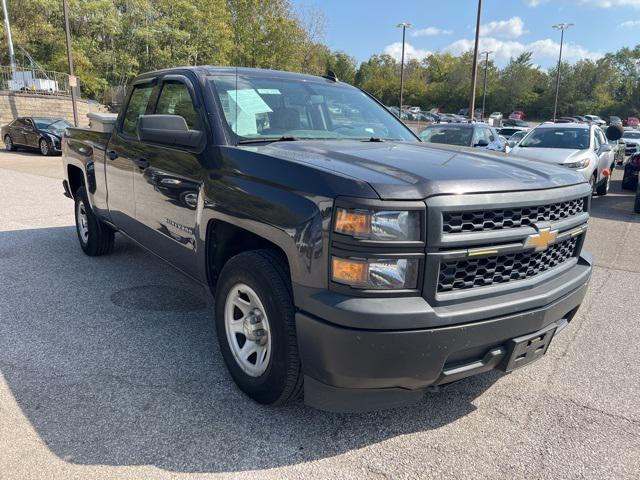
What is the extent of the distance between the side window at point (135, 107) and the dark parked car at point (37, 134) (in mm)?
15462

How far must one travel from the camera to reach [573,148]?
34.0 ft

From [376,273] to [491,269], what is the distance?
61 cm

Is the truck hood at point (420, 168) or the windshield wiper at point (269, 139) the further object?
the windshield wiper at point (269, 139)

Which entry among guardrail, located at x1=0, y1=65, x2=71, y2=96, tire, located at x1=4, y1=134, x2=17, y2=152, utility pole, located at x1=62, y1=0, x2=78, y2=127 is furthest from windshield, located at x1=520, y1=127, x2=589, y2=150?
guardrail, located at x1=0, y1=65, x2=71, y2=96

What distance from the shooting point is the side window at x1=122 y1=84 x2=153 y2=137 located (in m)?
4.32

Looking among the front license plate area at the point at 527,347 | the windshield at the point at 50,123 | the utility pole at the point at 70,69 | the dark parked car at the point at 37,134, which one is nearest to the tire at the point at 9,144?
the dark parked car at the point at 37,134

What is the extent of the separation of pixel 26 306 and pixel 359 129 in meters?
3.15

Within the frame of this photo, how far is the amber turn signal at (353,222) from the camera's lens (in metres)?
2.13

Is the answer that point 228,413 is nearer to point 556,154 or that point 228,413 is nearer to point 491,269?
point 491,269

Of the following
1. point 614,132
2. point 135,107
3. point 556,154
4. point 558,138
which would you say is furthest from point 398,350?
point 614,132

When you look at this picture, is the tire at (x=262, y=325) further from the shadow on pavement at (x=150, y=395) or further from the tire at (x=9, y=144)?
the tire at (x=9, y=144)

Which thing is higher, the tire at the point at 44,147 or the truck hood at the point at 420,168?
the truck hood at the point at 420,168

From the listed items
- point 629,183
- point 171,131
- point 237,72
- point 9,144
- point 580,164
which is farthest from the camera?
point 9,144

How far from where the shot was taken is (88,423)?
2688 mm
